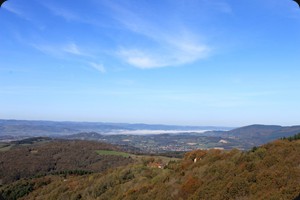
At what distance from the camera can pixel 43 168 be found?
12250 cm

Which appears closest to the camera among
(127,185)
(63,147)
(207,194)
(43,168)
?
(207,194)

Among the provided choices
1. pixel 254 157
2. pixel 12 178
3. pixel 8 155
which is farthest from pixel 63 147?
pixel 254 157

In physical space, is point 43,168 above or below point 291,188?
below

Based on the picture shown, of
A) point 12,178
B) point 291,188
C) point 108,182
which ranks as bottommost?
point 12,178

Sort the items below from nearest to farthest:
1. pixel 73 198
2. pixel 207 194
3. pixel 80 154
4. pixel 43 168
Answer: pixel 207 194, pixel 73 198, pixel 43 168, pixel 80 154

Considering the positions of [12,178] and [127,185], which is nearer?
[127,185]

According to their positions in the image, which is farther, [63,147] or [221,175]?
[63,147]

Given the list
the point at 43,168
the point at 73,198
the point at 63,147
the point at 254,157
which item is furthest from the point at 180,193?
the point at 63,147

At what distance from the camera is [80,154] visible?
134750 millimetres

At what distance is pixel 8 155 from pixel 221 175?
118 m


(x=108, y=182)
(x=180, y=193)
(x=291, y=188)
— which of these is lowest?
(x=108, y=182)

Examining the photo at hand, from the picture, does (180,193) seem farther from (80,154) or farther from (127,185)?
(80,154)

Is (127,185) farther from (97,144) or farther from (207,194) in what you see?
(97,144)

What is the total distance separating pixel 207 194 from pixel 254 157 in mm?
9856
